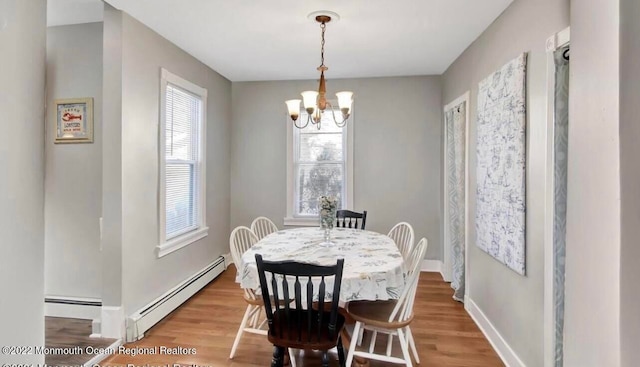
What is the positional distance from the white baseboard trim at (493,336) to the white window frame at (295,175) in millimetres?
1897

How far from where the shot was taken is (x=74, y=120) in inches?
116

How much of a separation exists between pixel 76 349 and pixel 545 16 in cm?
372

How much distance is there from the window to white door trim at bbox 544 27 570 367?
290 centimetres

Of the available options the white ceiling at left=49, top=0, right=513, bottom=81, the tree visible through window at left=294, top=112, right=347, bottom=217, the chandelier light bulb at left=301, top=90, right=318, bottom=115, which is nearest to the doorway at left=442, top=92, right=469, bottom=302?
the white ceiling at left=49, top=0, right=513, bottom=81

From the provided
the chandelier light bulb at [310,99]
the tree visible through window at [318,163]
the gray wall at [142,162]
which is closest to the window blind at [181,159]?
the gray wall at [142,162]

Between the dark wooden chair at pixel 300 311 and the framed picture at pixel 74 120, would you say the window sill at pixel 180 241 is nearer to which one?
the framed picture at pixel 74 120

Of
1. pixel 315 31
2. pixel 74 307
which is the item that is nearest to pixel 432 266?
pixel 315 31

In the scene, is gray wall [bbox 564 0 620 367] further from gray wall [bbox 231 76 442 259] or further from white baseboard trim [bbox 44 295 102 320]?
gray wall [bbox 231 76 442 259]

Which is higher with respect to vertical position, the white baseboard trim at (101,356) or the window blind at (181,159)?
the window blind at (181,159)

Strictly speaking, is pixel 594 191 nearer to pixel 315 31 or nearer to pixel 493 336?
pixel 493 336

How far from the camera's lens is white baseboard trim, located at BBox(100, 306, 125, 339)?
8.52 ft

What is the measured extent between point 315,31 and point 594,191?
8.50 feet

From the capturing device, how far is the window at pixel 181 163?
10.3 feet

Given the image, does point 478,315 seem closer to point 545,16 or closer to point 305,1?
point 545,16
